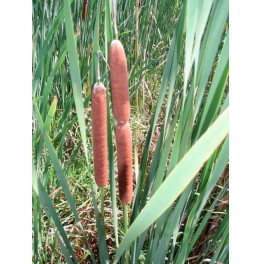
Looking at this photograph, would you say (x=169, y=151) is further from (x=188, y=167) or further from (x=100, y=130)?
(x=188, y=167)

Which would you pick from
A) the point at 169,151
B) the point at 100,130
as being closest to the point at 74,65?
the point at 100,130

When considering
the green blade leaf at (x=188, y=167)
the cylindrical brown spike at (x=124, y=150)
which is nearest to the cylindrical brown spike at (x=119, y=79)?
the cylindrical brown spike at (x=124, y=150)

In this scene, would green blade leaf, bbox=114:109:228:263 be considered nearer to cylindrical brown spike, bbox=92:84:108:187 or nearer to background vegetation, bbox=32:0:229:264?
background vegetation, bbox=32:0:229:264

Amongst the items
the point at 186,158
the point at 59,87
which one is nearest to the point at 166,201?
the point at 186,158

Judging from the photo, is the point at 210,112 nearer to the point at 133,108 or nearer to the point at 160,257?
the point at 160,257

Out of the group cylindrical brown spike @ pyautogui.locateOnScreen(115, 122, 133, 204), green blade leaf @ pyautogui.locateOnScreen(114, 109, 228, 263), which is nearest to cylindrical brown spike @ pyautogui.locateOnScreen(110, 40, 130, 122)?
cylindrical brown spike @ pyautogui.locateOnScreen(115, 122, 133, 204)
